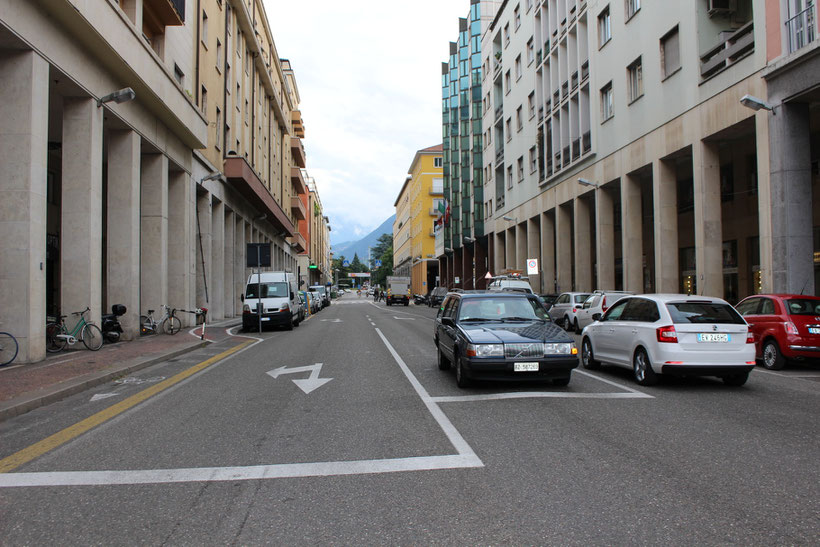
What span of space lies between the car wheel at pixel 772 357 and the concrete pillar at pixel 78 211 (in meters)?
15.3

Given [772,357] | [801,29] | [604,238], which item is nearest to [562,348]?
[772,357]

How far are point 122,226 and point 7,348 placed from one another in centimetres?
666

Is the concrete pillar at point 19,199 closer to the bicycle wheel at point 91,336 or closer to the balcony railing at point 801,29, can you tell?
the bicycle wheel at point 91,336

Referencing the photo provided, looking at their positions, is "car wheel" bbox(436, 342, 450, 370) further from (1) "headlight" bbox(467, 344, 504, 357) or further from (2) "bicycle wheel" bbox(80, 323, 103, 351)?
(2) "bicycle wheel" bbox(80, 323, 103, 351)

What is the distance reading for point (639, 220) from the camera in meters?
27.5

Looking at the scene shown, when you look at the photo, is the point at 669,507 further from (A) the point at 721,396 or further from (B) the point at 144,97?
(B) the point at 144,97

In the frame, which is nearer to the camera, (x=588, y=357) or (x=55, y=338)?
(x=588, y=357)

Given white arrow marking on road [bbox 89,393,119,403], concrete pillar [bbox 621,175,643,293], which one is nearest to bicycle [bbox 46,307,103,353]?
white arrow marking on road [bbox 89,393,119,403]

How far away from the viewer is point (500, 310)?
9547 millimetres

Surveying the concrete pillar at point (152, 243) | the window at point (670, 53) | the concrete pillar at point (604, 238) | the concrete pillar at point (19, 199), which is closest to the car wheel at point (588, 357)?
the concrete pillar at point (19, 199)

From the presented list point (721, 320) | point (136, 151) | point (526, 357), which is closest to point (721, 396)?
point (721, 320)

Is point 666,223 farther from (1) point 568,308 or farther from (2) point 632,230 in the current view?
(1) point 568,308

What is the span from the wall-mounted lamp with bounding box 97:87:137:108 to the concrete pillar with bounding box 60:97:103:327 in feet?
1.37

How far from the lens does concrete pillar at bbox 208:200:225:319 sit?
2898 centimetres
